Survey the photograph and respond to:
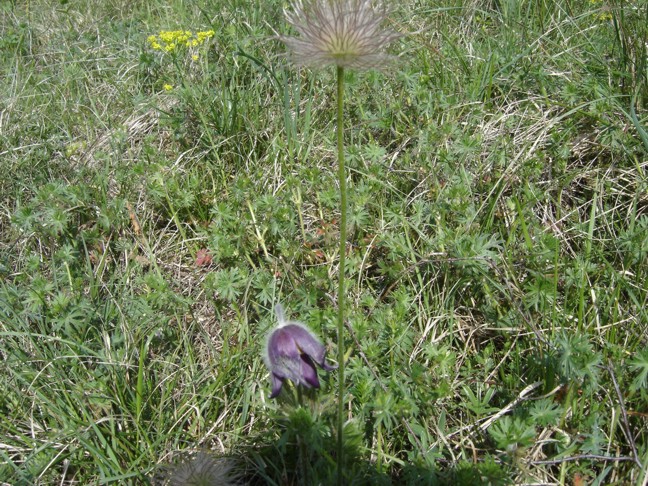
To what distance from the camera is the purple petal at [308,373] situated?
1.48 metres

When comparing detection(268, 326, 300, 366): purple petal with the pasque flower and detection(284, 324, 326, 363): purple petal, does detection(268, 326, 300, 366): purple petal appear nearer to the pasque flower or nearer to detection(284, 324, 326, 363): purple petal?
detection(284, 324, 326, 363): purple petal

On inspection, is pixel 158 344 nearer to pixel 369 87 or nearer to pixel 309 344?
pixel 309 344

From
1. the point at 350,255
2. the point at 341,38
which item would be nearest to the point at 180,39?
the point at 350,255

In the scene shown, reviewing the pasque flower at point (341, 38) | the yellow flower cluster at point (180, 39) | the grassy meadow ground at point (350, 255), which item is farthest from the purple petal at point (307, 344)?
the yellow flower cluster at point (180, 39)

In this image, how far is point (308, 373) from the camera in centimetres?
148

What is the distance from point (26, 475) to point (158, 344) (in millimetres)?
567

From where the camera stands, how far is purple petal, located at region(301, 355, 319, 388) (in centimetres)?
148

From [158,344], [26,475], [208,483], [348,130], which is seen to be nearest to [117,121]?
[348,130]

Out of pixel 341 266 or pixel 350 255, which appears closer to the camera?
pixel 341 266

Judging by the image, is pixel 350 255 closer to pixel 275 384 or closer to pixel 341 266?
pixel 275 384

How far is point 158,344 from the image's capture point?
6.94 feet

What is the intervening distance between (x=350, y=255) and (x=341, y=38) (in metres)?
1.21

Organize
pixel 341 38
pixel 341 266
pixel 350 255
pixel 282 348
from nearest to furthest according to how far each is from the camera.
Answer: pixel 341 38
pixel 341 266
pixel 282 348
pixel 350 255

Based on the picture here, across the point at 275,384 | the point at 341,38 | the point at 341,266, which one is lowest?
the point at 275,384
